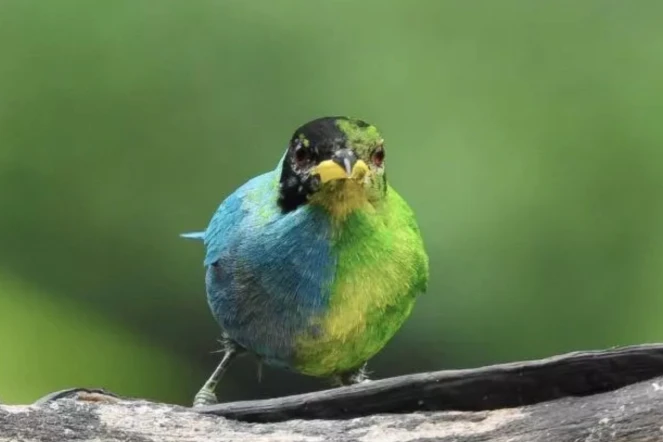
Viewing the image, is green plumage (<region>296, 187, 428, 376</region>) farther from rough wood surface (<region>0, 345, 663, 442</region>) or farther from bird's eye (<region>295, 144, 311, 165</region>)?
rough wood surface (<region>0, 345, 663, 442</region>)

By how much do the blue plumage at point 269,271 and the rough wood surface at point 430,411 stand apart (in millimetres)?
258

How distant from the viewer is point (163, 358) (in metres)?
2.36

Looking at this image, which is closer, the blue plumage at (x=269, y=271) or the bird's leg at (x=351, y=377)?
the blue plumage at (x=269, y=271)

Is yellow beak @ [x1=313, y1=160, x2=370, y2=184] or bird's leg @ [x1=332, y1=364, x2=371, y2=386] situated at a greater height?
yellow beak @ [x1=313, y1=160, x2=370, y2=184]

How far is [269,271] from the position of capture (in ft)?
4.80

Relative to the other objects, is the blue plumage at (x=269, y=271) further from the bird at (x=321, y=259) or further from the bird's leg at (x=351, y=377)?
the bird's leg at (x=351, y=377)

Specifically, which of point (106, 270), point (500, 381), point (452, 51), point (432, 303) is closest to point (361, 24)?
point (452, 51)

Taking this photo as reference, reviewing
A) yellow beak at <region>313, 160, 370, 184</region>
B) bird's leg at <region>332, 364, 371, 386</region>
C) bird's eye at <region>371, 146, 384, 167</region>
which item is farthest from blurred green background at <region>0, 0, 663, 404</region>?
yellow beak at <region>313, 160, 370, 184</region>

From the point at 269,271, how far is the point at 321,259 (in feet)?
0.32

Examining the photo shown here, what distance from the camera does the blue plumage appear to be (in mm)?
1423

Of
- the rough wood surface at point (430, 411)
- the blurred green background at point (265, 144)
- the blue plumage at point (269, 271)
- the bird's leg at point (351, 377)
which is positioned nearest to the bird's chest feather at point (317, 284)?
the blue plumage at point (269, 271)

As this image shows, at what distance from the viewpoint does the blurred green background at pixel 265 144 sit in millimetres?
2311

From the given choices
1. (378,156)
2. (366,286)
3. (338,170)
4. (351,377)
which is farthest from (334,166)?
(351,377)

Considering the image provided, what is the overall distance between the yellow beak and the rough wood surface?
1.01 feet
